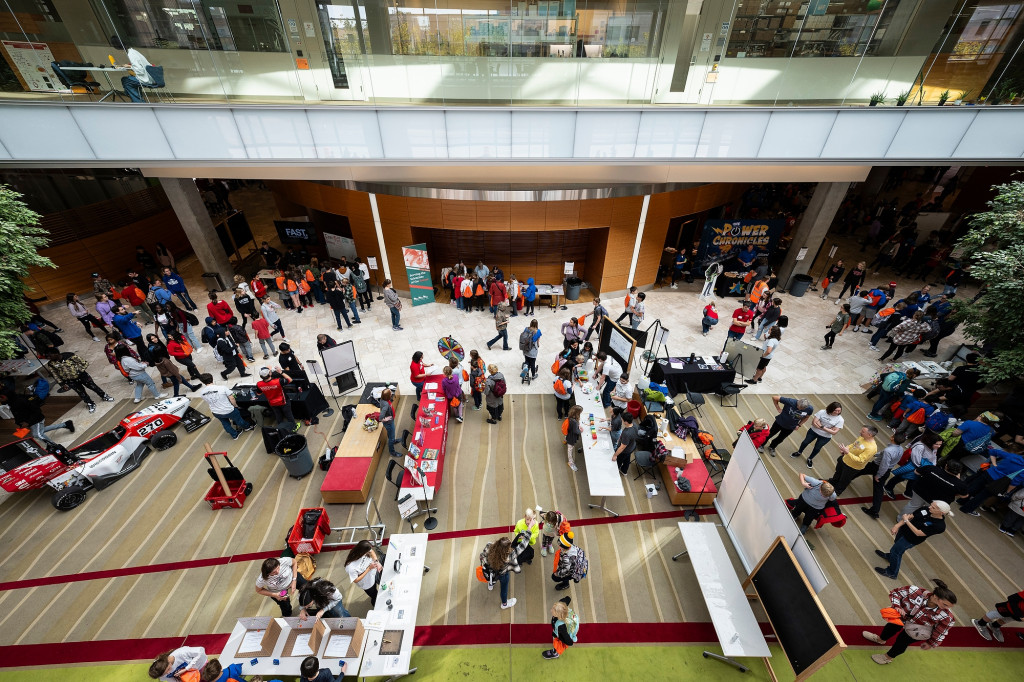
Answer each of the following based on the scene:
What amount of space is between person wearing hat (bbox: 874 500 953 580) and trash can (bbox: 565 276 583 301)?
10.7 m

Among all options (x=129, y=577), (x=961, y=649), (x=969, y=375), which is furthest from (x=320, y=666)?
(x=969, y=375)

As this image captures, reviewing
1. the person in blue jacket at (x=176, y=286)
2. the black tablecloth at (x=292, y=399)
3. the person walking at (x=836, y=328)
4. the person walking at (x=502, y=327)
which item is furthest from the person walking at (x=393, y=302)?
the person walking at (x=836, y=328)

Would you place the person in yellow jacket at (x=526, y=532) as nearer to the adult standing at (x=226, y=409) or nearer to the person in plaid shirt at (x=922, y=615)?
the person in plaid shirt at (x=922, y=615)

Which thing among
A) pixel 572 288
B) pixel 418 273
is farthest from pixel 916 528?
pixel 418 273

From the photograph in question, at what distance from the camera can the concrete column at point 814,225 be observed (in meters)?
13.8

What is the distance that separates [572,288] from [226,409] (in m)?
11.3

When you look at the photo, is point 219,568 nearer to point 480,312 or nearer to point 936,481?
point 480,312

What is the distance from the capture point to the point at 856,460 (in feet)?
23.3

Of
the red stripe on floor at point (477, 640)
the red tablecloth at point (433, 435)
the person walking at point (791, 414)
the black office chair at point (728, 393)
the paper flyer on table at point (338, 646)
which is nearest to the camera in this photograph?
the paper flyer on table at point (338, 646)

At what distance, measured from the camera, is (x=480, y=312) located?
47.4ft

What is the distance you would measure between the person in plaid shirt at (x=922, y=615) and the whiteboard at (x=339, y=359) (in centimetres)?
1111

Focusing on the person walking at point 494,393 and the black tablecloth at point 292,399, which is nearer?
the person walking at point 494,393

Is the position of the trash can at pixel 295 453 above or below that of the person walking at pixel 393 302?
below

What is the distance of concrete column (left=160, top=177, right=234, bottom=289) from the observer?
13.5 metres
